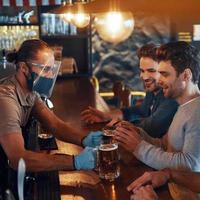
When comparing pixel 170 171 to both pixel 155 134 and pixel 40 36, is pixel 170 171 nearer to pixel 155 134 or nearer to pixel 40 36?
pixel 155 134

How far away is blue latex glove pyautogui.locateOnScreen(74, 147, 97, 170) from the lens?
1.93 m

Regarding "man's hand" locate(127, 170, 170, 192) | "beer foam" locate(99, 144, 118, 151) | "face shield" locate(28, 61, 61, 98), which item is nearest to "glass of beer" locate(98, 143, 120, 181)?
"beer foam" locate(99, 144, 118, 151)

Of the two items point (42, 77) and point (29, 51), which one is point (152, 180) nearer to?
point (42, 77)

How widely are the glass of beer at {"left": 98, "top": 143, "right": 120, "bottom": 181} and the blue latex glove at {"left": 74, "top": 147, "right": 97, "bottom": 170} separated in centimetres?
4

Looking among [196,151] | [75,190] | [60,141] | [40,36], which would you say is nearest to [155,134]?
[60,141]

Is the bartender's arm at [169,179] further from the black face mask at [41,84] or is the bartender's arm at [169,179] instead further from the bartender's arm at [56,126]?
the black face mask at [41,84]

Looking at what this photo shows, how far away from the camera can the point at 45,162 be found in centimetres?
195

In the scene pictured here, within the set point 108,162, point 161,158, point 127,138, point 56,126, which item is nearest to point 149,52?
point 56,126

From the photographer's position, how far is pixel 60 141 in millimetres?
2561

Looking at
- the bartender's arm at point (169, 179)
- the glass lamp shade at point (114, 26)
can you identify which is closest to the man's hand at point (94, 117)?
the bartender's arm at point (169, 179)

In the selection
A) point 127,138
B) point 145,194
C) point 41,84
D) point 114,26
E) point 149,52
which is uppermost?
point 114,26

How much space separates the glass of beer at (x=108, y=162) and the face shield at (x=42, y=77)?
0.70m

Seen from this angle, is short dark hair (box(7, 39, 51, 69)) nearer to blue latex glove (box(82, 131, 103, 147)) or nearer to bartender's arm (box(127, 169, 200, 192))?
blue latex glove (box(82, 131, 103, 147))

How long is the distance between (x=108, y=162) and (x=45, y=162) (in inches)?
11.6
